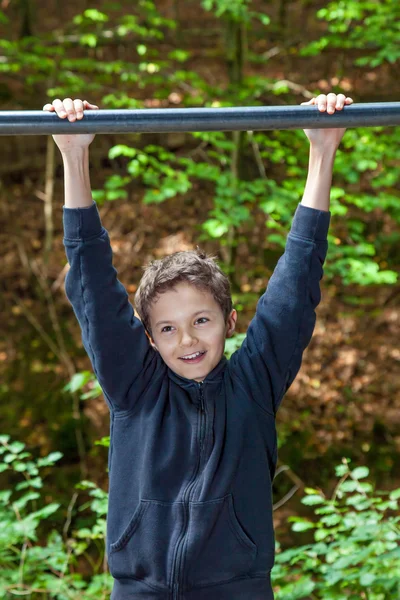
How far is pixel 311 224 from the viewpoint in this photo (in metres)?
1.69

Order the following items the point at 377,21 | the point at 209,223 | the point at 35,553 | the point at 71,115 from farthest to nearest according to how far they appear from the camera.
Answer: the point at 377,21, the point at 209,223, the point at 35,553, the point at 71,115

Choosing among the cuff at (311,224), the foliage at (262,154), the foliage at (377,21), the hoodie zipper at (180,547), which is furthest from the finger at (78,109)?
the foliage at (377,21)

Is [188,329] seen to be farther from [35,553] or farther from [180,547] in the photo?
[35,553]

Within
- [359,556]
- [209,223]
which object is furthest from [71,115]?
[209,223]

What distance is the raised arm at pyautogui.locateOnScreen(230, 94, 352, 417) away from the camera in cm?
168

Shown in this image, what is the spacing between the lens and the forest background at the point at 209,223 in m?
4.62

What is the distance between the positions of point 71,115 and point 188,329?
19.7 inches

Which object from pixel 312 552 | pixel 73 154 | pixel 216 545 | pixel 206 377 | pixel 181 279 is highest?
pixel 73 154

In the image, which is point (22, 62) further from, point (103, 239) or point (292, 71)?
point (103, 239)

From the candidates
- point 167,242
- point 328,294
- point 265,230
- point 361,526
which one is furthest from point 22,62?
point 361,526

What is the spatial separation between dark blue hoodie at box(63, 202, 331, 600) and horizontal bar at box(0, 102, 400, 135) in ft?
0.58

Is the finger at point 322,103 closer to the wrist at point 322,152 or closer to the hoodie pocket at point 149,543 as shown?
the wrist at point 322,152

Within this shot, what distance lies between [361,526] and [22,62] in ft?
12.3

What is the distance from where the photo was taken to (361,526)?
2846mm
